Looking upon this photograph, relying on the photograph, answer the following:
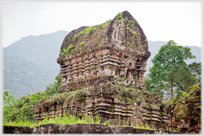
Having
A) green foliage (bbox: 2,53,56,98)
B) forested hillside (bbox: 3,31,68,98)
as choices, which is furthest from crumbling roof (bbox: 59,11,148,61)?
green foliage (bbox: 2,53,56,98)

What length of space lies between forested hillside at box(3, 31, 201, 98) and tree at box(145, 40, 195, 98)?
8466mm

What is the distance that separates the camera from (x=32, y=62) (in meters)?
63.2

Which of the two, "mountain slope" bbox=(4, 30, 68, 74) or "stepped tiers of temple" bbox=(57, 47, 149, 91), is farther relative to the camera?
"mountain slope" bbox=(4, 30, 68, 74)

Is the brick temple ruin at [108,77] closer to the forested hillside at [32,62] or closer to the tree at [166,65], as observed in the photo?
the tree at [166,65]

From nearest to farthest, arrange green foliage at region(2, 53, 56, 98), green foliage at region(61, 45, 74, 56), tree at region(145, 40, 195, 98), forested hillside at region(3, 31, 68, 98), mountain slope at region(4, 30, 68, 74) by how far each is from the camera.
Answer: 1. green foliage at region(61, 45, 74, 56)
2. tree at region(145, 40, 195, 98)
3. green foliage at region(2, 53, 56, 98)
4. forested hillside at region(3, 31, 68, 98)
5. mountain slope at region(4, 30, 68, 74)

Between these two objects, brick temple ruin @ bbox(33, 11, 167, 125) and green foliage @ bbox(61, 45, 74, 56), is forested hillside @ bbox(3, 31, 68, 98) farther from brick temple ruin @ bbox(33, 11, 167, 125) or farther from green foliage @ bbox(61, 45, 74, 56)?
brick temple ruin @ bbox(33, 11, 167, 125)

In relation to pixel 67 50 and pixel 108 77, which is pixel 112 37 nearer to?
pixel 108 77

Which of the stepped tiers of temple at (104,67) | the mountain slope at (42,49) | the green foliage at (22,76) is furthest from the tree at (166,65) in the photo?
the mountain slope at (42,49)

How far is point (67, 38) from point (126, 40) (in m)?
3.64

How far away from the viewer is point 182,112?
36.7ft

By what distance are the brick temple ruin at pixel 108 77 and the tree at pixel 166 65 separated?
822 cm

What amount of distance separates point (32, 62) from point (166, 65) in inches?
1737

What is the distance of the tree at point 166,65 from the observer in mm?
21734

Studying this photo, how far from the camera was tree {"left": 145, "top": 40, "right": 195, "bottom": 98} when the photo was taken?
21.7 meters
